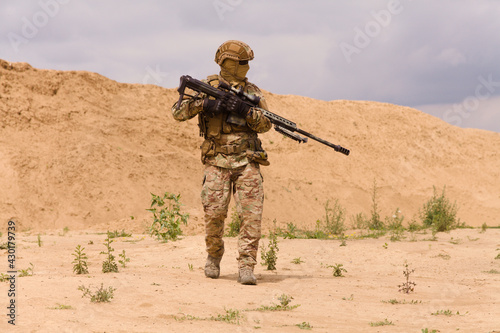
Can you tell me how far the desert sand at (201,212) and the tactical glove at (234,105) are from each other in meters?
1.89

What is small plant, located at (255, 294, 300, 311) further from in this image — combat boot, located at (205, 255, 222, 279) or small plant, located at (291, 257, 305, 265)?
small plant, located at (291, 257, 305, 265)

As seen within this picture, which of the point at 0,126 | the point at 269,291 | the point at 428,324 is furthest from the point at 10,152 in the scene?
the point at 428,324

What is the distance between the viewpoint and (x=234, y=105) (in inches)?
237

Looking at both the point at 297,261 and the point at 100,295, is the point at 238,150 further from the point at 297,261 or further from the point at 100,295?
the point at 297,261

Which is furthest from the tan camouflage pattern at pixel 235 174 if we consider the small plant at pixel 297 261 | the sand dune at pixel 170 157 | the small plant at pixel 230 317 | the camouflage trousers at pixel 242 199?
the sand dune at pixel 170 157

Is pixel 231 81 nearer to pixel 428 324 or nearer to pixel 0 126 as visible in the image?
pixel 428 324

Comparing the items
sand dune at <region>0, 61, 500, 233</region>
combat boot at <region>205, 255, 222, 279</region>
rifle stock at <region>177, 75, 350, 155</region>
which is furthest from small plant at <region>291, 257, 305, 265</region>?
sand dune at <region>0, 61, 500, 233</region>

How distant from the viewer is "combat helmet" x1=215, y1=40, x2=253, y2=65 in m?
6.34

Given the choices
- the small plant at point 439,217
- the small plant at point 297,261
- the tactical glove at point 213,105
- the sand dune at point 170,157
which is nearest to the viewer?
the tactical glove at point 213,105

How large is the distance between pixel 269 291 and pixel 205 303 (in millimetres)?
997

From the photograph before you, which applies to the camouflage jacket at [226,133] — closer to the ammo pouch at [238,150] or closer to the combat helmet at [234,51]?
the ammo pouch at [238,150]

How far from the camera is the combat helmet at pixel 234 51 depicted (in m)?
6.34

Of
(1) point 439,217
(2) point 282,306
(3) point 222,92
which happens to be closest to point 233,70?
(3) point 222,92

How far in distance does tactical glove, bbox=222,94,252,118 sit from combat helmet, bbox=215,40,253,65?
21.8 inches
